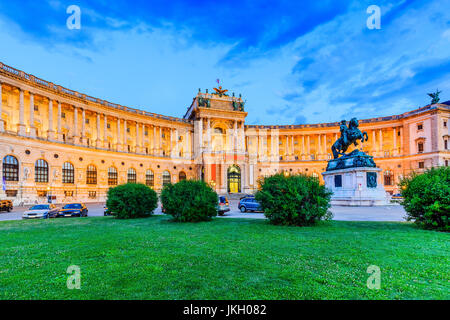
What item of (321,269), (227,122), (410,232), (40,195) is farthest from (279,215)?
(227,122)

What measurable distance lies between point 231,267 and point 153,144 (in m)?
59.1

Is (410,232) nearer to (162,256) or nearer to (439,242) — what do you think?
(439,242)

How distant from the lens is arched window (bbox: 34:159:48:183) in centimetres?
3978

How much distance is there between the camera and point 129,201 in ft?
61.3

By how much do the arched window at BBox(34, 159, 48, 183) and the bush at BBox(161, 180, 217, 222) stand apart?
34.3 meters

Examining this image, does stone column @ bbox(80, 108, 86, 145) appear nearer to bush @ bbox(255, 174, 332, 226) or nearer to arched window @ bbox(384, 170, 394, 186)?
bush @ bbox(255, 174, 332, 226)

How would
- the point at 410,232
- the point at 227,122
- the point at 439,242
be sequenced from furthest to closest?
the point at 227,122 → the point at 410,232 → the point at 439,242

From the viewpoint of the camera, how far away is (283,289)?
4617mm

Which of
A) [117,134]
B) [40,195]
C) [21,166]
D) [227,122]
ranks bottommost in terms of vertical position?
[40,195]

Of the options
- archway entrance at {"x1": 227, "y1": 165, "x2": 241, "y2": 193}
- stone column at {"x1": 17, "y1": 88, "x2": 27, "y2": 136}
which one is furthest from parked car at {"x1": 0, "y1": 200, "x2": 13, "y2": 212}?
archway entrance at {"x1": 227, "y1": 165, "x2": 241, "y2": 193}

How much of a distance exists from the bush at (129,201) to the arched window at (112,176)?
3536 cm

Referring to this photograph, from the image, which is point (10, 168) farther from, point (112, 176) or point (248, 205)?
point (248, 205)
